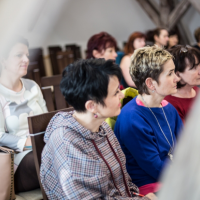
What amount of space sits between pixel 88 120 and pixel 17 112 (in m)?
0.61

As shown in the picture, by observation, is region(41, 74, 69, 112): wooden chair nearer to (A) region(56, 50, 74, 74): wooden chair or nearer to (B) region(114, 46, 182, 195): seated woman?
(B) region(114, 46, 182, 195): seated woman

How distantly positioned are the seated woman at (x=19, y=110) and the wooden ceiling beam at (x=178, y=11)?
4.68m

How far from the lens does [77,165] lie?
82cm

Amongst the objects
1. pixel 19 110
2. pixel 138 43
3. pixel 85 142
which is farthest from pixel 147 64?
pixel 138 43

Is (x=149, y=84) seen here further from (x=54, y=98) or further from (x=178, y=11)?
(x=178, y=11)

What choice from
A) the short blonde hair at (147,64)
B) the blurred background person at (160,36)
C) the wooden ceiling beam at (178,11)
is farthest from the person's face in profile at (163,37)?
the short blonde hair at (147,64)

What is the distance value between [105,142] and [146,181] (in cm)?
35

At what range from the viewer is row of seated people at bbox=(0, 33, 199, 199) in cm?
84

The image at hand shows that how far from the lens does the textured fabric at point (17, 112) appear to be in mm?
1267

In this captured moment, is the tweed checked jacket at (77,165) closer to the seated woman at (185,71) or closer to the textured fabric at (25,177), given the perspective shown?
the textured fabric at (25,177)

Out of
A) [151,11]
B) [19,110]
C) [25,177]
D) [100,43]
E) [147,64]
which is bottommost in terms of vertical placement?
[25,177]

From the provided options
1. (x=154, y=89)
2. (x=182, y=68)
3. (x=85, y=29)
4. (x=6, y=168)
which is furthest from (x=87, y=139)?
A: (x=85, y=29)

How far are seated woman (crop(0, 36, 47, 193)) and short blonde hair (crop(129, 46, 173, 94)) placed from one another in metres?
0.55

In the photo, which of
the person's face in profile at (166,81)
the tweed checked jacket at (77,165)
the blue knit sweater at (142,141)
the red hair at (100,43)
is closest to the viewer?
the tweed checked jacket at (77,165)
